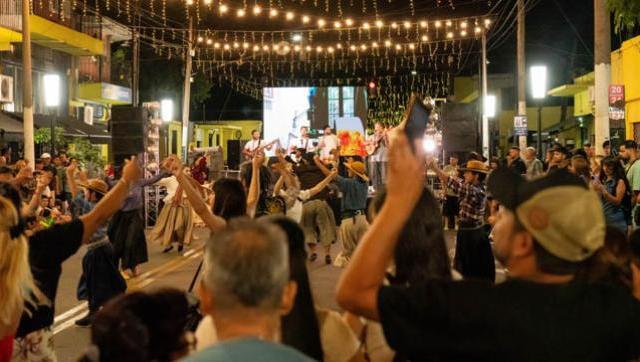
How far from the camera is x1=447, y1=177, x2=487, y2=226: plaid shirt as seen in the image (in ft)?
33.3

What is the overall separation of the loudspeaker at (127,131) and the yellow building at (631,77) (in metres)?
15.0

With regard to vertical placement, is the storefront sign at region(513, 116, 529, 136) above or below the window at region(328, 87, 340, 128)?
below

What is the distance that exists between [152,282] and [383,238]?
34.8ft

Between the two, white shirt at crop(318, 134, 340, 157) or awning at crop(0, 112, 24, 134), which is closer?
white shirt at crop(318, 134, 340, 157)

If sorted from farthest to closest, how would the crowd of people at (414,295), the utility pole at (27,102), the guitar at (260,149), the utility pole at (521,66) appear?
the utility pole at (521,66), the utility pole at (27,102), the guitar at (260,149), the crowd of people at (414,295)

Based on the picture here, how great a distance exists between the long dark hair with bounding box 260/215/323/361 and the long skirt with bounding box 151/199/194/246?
13085 mm

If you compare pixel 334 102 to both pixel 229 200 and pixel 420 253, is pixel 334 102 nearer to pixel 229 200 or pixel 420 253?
pixel 229 200

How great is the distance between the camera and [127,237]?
12625 mm

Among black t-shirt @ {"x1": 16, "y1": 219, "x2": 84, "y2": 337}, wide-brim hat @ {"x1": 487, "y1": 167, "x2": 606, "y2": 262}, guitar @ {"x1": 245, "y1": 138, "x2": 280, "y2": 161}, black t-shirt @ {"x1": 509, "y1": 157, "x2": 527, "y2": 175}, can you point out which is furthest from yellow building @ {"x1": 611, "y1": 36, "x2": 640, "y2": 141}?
wide-brim hat @ {"x1": 487, "y1": 167, "x2": 606, "y2": 262}

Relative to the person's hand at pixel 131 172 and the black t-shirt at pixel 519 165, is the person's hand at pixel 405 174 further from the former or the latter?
the black t-shirt at pixel 519 165

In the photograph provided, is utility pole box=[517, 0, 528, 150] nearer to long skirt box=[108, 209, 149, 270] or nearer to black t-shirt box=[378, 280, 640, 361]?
long skirt box=[108, 209, 149, 270]

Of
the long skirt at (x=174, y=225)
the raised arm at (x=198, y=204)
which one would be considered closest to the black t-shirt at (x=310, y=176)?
the long skirt at (x=174, y=225)

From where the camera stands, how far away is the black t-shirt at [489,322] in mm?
2549

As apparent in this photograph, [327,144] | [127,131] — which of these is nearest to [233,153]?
[327,144]
